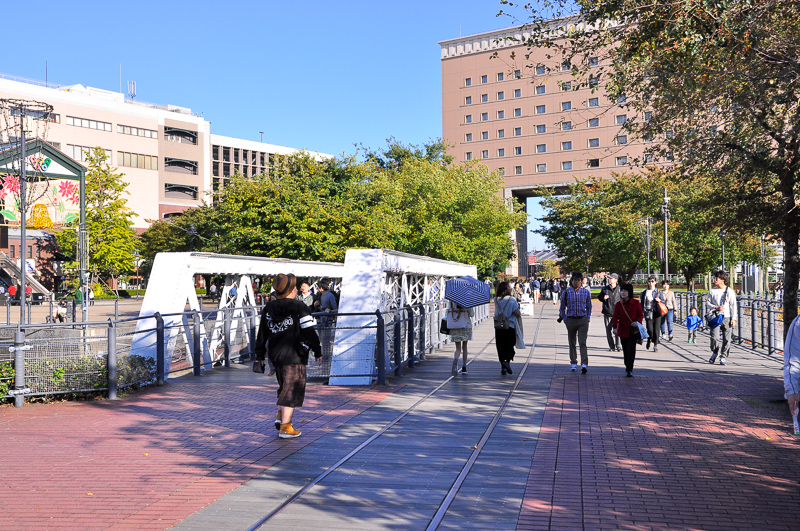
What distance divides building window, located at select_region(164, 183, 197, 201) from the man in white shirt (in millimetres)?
78571

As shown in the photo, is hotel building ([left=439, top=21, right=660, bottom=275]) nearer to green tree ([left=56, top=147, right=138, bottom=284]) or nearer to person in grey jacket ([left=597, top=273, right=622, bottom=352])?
green tree ([left=56, top=147, right=138, bottom=284])

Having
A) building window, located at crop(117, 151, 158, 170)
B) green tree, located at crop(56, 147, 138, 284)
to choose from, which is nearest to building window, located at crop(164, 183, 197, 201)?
building window, located at crop(117, 151, 158, 170)

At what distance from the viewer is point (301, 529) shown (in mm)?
4727

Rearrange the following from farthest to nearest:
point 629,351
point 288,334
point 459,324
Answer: point 459,324 → point 629,351 → point 288,334

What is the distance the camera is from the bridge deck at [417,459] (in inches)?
197

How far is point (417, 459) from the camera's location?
6555 mm

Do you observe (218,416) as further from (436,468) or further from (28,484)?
(436,468)

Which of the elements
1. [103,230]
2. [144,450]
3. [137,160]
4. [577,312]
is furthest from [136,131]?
[144,450]

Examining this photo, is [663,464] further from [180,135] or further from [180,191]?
[180,135]

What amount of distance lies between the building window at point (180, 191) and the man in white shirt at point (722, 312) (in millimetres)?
78571

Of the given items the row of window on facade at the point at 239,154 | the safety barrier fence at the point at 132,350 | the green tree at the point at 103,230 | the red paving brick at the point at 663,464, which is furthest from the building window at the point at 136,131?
the red paving brick at the point at 663,464

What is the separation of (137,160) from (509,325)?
7229 cm

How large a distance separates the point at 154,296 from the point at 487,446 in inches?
311

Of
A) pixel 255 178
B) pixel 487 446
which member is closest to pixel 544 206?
pixel 255 178
